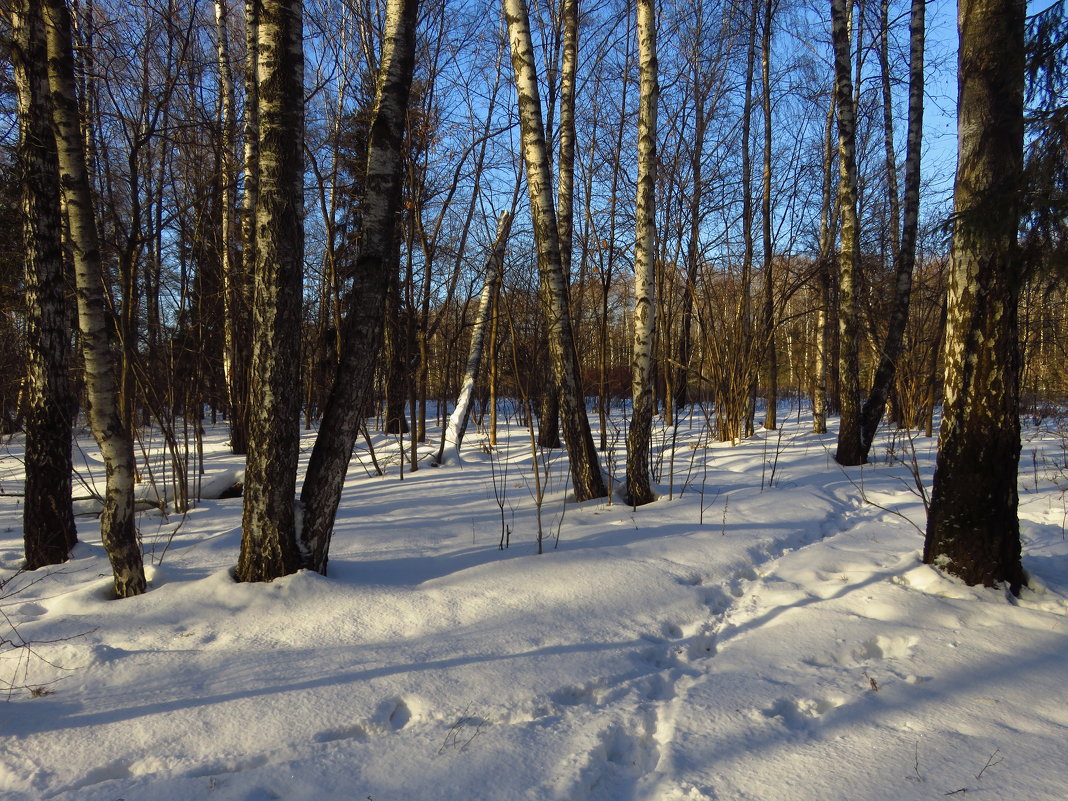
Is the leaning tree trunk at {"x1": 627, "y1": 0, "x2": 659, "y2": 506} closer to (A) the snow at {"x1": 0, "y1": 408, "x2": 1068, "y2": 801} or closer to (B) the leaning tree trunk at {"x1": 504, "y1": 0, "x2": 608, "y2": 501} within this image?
(B) the leaning tree trunk at {"x1": 504, "y1": 0, "x2": 608, "y2": 501}

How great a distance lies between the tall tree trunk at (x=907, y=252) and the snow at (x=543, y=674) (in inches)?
149

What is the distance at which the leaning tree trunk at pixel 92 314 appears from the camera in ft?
10.4

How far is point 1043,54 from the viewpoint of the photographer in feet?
10.6

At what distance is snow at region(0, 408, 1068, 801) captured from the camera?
208 centimetres

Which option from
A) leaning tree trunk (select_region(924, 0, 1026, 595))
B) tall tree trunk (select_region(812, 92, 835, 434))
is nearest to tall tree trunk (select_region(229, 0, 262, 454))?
leaning tree trunk (select_region(924, 0, 1026, 595))

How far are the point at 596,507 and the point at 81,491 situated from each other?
620 cm

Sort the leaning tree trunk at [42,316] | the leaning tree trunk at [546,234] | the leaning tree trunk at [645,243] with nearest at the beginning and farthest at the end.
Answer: the leaning tree trunk at [42,316]
the leaning tree trunk at [546,234]
the leaning tree trunk at [645,243]

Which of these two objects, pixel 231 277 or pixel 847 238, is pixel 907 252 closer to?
pixel 847 238

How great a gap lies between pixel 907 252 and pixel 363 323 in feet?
26.9

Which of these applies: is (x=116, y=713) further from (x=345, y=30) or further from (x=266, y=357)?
(x=345, y=30)

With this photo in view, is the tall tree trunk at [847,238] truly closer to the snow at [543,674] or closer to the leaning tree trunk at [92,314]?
the snow at [543,674]

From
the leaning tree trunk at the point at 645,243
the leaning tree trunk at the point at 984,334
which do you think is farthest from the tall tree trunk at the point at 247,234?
the leaning tree trunk at the point at 984,334

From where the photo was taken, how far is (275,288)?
10.8 feet

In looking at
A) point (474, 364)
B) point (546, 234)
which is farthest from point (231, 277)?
point (474, 364)
